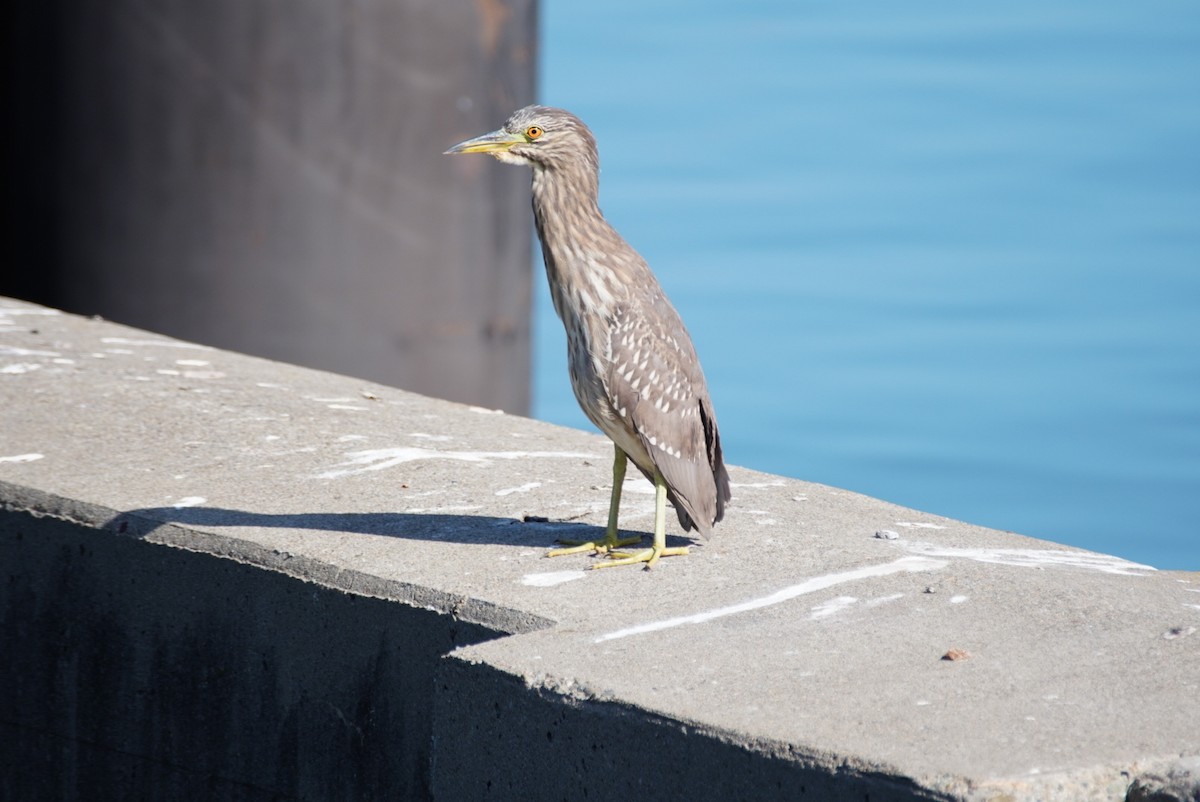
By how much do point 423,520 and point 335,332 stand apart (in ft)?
10.7

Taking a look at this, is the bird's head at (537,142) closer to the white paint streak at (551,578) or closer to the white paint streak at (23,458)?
the white paint streak at (551,578)

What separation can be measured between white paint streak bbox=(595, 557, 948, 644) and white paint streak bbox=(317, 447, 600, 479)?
1.24m

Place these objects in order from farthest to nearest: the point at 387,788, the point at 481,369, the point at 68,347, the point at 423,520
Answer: the point at 481,369 < the point at 68,347 < the point at 423,520 < the point at 387,788

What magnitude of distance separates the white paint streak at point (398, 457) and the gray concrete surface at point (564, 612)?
12 mm

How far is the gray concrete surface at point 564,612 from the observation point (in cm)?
261

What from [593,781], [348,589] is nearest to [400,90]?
[348,589]

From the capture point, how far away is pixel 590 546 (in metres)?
3.62

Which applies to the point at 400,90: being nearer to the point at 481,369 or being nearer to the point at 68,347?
the point at 481,369

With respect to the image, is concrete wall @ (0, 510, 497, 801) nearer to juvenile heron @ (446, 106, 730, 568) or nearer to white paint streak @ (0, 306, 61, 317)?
juvenile heron @ (446, 106, 730, 568)

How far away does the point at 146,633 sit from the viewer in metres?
3.73

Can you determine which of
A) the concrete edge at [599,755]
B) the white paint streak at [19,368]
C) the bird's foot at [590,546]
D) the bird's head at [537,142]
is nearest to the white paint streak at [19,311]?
the white paint streak at [19,368]

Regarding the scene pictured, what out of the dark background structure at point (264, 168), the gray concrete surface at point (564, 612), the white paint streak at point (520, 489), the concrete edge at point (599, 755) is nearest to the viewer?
the concrete edge at point (599, 755)

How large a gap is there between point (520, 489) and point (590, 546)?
0.57 meters

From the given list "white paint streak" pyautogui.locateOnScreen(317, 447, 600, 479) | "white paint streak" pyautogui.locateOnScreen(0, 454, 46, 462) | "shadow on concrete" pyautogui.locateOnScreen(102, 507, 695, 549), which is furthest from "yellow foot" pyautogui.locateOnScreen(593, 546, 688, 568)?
"white paint streak" pyautogui.locateOnScreen(0, 454, 46, 462)
